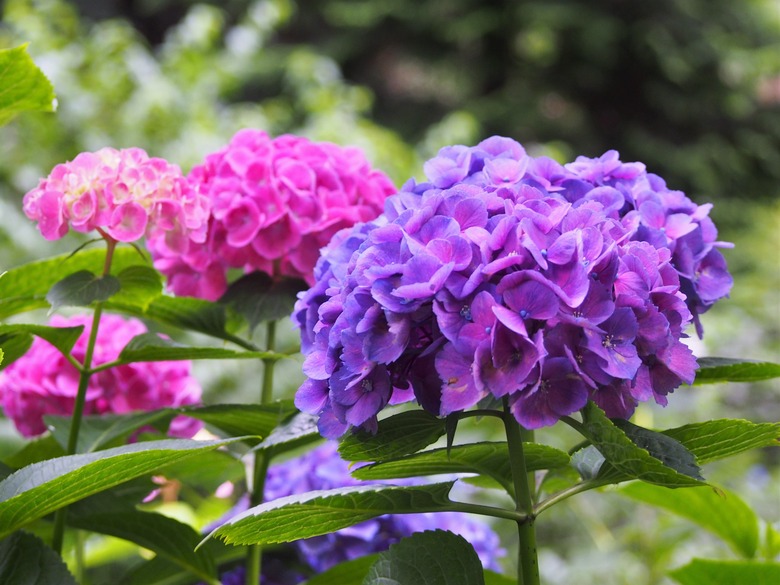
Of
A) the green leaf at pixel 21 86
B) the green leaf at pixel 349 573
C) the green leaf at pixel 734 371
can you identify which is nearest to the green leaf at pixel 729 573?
the green leaf at pixel 734 371

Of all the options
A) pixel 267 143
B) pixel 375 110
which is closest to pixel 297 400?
pixel 267 143

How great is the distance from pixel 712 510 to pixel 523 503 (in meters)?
0.38

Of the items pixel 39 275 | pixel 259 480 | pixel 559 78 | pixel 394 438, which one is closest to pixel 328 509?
pixel 394 438

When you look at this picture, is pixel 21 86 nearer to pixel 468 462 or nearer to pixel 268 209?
pixel 268 209

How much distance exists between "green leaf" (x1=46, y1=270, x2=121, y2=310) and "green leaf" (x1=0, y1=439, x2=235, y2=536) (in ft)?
0.55

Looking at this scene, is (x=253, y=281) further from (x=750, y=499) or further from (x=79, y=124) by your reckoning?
(x=79, y=124)

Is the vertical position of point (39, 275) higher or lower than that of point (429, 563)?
higher

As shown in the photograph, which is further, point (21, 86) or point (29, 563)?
point (21, 86)

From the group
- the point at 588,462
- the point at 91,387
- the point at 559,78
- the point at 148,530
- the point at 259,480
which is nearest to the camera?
the point at 588,462

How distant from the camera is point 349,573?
30.5 inches

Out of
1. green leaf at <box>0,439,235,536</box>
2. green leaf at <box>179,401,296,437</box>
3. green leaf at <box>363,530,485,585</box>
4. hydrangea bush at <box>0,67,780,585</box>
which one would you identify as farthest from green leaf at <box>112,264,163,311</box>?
green leaf at <box>363,530,485,585</box>

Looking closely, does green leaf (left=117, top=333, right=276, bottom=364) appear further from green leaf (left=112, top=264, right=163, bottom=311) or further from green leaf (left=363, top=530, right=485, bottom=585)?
green leaf (left=363, top=530, right=485, bottom=585)

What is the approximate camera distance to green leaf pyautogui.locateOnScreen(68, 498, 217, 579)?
74cm

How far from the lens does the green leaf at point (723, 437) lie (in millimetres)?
570
